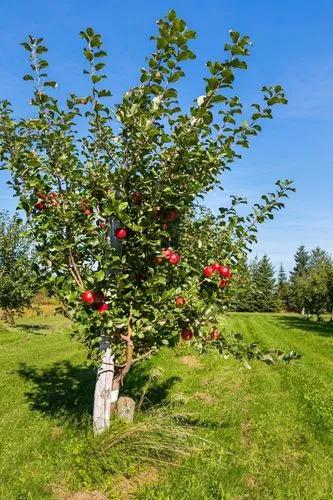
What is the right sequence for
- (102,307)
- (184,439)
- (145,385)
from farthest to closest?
(145,385)
(184,439)
(102,307)

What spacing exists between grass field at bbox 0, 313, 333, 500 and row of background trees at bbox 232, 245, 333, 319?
2.77 feet

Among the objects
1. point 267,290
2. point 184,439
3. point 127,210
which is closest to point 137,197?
point 127,210

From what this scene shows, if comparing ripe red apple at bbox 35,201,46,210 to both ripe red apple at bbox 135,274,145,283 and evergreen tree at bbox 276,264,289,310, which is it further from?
evergreen tree at bbox 276,264,289,310

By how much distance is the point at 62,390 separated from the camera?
34.7 ft

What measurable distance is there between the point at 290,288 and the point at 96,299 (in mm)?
82492

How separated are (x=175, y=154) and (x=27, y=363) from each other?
12.0 m

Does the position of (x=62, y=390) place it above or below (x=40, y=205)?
below

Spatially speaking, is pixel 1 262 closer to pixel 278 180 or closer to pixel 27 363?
pixel 27 363

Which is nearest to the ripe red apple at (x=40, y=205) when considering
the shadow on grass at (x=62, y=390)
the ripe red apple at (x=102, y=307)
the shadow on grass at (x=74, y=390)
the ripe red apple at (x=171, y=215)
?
the ripe red apple at (x=102, y=307)

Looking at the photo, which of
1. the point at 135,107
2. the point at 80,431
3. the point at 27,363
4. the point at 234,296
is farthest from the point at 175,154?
the point at 27,363

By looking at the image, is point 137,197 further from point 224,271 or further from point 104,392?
point 104,392

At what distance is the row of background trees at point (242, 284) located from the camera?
693 cm

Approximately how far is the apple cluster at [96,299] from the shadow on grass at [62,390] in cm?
264

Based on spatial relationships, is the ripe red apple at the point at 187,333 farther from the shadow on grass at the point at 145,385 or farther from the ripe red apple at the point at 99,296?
the shadow on grass at the point at 145,385
